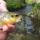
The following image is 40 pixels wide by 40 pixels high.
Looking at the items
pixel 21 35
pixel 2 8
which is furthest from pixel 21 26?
pixel 2 8

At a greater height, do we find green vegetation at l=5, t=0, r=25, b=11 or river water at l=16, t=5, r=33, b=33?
green vegetation at l=5, t=0, r=25, b=11

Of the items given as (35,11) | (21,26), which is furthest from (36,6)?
(21,26)

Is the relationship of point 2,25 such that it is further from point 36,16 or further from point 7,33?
point 36,16

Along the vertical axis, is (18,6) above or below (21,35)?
above

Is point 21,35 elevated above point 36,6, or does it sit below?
below

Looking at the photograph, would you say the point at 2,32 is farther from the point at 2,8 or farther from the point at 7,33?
the point at 2,8

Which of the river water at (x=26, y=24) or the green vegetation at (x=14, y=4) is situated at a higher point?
the green vegetation at (x=14, y=4)

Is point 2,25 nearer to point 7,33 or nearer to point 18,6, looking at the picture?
point 7,33

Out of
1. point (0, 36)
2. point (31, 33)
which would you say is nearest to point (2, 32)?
point (0, 36)
